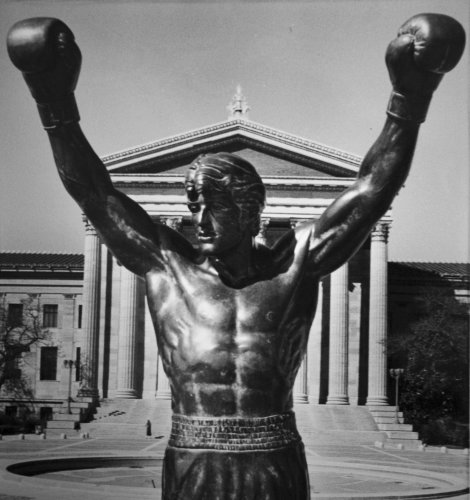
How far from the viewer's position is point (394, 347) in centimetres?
5925

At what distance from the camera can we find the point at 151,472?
88.2 ft

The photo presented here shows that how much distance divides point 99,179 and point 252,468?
1127 mm

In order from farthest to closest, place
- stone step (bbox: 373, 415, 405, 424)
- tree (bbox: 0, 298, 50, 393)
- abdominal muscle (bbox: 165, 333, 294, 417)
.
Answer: tree (bbox: 0, 298, 50, 393)
stone step (bbox: 373, 415, 405, 424)
abdominal muscle (bbox: 165, 333, 294, 417)

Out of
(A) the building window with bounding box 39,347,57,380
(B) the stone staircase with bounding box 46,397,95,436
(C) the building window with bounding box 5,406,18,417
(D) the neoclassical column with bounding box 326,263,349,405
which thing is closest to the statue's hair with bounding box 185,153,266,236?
(B) the stone staircase with bounding box 46,397,95,436

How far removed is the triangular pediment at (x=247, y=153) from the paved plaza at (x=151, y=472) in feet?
71.1

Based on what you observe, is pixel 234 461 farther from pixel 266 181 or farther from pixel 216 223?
pixel 266 181

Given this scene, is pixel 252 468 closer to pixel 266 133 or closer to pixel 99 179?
pixel 99 179

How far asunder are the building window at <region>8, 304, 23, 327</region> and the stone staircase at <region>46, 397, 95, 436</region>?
6.85m

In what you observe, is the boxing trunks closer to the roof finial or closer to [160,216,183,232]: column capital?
[160,216,183,232]: column capital

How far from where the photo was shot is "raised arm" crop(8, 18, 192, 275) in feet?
10.6

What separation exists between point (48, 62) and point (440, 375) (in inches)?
1828

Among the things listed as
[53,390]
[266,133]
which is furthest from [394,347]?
[53,390]

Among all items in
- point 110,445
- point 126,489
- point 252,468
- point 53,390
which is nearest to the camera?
point 252,468

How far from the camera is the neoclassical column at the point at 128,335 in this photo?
59050mm
